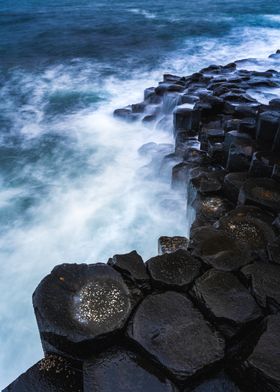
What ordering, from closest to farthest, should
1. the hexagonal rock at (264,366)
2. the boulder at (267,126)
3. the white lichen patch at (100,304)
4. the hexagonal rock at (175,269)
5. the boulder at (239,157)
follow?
the hexagonal rock at (264,366) < the white lichen patch at (100,304) < the hexagonal rock at (175,269) < the boulder at (239,157) < the boulder at (267,126)

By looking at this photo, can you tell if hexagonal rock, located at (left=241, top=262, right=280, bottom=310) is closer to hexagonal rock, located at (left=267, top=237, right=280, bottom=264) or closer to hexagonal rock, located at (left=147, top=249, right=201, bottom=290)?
hexagonal rock, located at (left=267, top=237, right=280, bottom=264)

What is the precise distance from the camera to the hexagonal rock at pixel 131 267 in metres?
3.32

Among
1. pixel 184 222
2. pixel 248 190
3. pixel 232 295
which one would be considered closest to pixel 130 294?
pixel 232 295

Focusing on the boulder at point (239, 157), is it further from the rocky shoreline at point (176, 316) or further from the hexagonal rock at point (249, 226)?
the hexagonal rock at point (249, 226)

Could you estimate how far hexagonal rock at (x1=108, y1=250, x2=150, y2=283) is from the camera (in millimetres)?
3317

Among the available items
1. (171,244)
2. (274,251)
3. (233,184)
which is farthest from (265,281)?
(233,184)

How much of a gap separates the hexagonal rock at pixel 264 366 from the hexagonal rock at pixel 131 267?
1180 millimetres

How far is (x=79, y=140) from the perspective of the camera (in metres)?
9.15

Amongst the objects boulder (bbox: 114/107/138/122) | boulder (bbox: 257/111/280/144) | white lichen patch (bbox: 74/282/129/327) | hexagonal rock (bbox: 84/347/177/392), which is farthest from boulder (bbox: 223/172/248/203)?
boulder (bbox: 114/107/138/122)

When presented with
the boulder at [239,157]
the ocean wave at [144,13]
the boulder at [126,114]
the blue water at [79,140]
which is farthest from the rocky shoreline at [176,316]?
the ocean wave at [144,13]

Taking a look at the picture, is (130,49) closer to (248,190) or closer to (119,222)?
(119,222)

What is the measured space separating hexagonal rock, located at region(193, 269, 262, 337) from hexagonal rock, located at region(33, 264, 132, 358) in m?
0.73

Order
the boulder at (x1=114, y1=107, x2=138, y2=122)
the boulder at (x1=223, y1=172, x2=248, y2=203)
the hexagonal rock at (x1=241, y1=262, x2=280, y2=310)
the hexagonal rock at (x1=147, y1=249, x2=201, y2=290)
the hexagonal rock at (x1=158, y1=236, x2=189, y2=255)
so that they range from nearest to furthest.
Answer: the hexagonal rock at (x1=241, y1=262, x2=280, y2=310), the hexagonal rock at (x1=147, y1=249, x2=201, y2=290), the hexagonal rock at (x1=158, y1=236, x2=189, y2=255), the boulder at (x1=223, y1=172, x2=248, y2=203), the boulder at (x1=114, y1=107, x2=138, y2=122)

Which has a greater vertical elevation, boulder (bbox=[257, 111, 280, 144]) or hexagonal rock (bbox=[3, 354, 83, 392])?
boulder (bbox=[257, 111, 280, 144])
